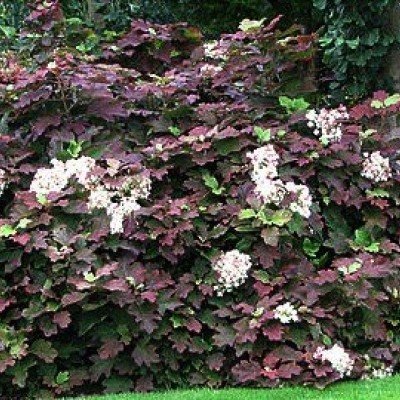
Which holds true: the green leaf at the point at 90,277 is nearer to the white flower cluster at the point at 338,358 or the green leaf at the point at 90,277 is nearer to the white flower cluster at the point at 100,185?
the white flower cluster at the point at 100,185

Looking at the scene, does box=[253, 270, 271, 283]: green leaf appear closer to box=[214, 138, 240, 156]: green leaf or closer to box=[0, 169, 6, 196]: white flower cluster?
box=[214, 138, 240, 156]: green leaf

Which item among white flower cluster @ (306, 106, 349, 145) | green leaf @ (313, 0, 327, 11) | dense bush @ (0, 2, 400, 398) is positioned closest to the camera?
dense bush @ (0, 2, 400, 398)

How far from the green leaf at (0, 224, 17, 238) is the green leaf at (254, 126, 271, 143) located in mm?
1494

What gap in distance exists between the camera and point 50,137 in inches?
185

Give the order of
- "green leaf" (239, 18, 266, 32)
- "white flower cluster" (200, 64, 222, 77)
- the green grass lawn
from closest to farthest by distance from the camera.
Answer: the green grass lawn < "green leaf" (239, 18, 266, 32) < "white flower cluster" (200, 64, 222, 77)

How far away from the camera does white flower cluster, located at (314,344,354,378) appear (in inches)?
159

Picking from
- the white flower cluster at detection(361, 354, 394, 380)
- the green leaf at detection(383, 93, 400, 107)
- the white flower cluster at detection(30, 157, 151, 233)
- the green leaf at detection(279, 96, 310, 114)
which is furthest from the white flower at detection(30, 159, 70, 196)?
the green leaf at detection(383, 93, 400, 107)

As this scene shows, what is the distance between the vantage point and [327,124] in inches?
188

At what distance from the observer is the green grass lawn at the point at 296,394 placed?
12.5ft

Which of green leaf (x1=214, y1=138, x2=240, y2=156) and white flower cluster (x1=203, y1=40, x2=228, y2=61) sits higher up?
white flower cluster (x1=203, y1=40, x2=228, y2=61)

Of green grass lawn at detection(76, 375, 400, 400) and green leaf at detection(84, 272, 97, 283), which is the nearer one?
green grass lawn at detection(76, 375, 400, 400)

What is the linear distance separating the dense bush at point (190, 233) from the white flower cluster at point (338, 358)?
0.01 meters

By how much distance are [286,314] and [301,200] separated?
648mm

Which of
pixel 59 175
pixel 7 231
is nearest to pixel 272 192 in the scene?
pixel 59 175
